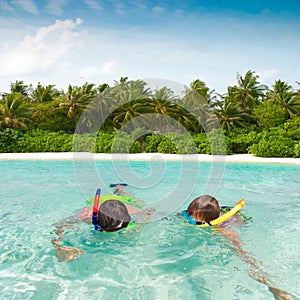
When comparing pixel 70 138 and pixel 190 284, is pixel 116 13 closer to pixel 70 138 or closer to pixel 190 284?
pixel 70 138

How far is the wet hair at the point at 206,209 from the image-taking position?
4.99 meters

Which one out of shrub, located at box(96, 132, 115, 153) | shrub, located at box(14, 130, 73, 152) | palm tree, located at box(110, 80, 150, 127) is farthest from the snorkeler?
shrub, located at box(14, 130, 73, 152)

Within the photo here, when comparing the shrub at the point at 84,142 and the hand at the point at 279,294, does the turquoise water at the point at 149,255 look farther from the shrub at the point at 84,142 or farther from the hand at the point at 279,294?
the shrub at the point at 84,142

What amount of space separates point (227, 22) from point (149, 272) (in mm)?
14923

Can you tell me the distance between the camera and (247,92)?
33.2m

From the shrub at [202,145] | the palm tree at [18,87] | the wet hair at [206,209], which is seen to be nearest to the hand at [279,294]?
the wet hair at [206,209]

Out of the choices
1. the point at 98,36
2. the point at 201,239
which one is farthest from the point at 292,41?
the point at 201,239

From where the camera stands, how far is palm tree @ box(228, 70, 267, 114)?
33.2 metres

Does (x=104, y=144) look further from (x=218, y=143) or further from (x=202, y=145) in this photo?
(x=218, y=143)

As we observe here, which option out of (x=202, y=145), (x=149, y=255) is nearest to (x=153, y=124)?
→ (x=202, y=145)

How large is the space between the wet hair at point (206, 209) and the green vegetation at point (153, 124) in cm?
564

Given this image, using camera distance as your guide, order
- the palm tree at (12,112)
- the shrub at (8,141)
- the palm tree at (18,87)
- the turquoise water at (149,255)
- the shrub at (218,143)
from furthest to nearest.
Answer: the palm tree at (18,87) < the palm tree at (12,112) < the shrub at (8,141) < the shrub at (218,143) < the turquoise water at (149,255)

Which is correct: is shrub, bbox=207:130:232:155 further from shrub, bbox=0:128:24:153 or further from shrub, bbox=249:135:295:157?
shrub, bbox=0:128:24:153

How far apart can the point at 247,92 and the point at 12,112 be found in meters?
21.4
